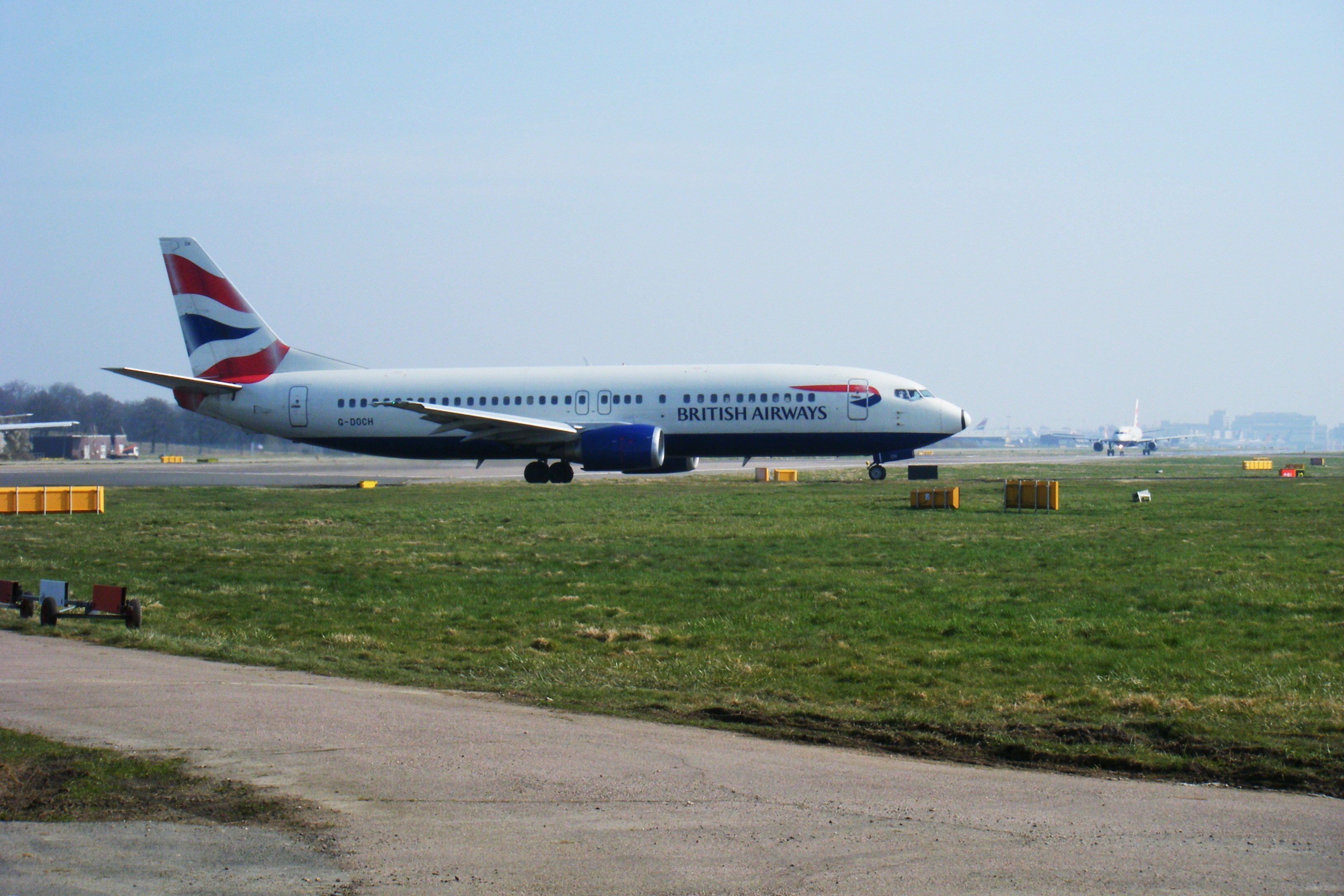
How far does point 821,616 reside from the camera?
551 inches

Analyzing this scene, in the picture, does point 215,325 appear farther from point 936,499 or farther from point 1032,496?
point 1032,496

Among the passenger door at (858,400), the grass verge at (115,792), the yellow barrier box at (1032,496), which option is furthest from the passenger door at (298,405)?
the grass verge at (115,792)

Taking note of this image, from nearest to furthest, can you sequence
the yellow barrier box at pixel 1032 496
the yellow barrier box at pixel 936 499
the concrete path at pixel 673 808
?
the concrete path at pixel 673 808, the yellow barrier box at pixel 1032 496, the yellow barrier box at pixel 936 499

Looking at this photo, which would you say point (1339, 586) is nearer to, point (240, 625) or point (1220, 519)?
point (1220, 519)

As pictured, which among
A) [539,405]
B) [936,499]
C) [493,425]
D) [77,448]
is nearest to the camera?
[936,499]

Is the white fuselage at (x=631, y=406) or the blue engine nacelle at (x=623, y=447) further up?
the white fuselage at (x=631, y=406)

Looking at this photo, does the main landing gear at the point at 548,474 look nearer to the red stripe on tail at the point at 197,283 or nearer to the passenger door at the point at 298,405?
the passenger door at the point at 298,405

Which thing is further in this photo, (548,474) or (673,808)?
(548,474)

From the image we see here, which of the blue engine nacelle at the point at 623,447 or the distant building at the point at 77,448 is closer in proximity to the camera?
the blue engine nacelle at the point at 623,447

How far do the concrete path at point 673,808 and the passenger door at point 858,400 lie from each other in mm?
32108

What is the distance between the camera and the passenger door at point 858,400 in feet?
133

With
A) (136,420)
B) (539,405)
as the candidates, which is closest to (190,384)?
(539,405)

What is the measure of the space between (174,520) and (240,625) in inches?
590

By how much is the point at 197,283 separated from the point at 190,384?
150 inches
